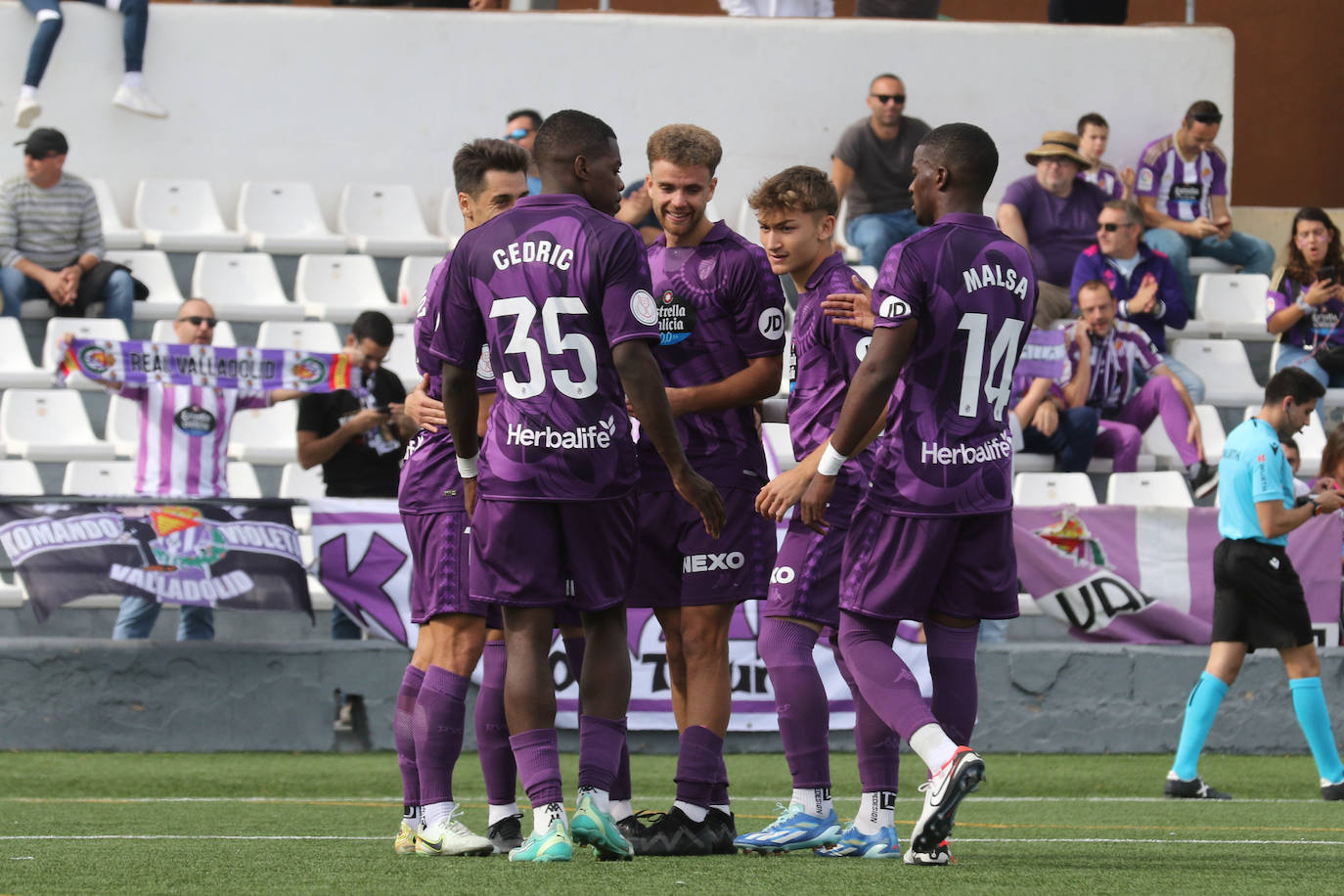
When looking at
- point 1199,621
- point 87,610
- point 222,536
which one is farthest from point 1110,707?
point 87,610

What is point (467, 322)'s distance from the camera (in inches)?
191

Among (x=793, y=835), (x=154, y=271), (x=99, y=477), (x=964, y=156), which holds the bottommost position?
(x=793, y=835)

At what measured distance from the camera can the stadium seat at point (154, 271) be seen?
1271 centimetres

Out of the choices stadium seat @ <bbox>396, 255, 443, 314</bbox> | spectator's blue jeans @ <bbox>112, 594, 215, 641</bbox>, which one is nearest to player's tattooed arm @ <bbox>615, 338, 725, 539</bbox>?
spectator's blue jeans @ <bbox>112, 594, 215, 641</bbox>

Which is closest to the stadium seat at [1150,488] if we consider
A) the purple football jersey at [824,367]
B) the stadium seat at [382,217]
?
the stadium seat at [382,217]

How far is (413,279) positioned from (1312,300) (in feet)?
21.0

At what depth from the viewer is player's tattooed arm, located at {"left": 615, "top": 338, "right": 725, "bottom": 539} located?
183 inches

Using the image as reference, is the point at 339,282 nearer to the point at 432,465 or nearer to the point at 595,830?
the point at 432,465

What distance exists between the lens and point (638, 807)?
7.22 m

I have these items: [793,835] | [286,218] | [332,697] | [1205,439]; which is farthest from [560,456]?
[286,218]

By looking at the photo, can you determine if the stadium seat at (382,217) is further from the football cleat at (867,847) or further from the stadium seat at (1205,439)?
the football cleat at (867,847)

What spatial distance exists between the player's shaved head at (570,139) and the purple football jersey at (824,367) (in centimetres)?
98

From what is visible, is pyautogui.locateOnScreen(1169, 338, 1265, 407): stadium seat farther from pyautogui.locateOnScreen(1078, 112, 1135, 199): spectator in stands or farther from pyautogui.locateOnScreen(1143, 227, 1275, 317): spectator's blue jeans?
→ pyautogui.locateOnScreen(1078, 112, 1135, 199): spectator in stands

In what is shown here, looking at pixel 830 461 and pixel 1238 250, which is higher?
pixel 1238 250
